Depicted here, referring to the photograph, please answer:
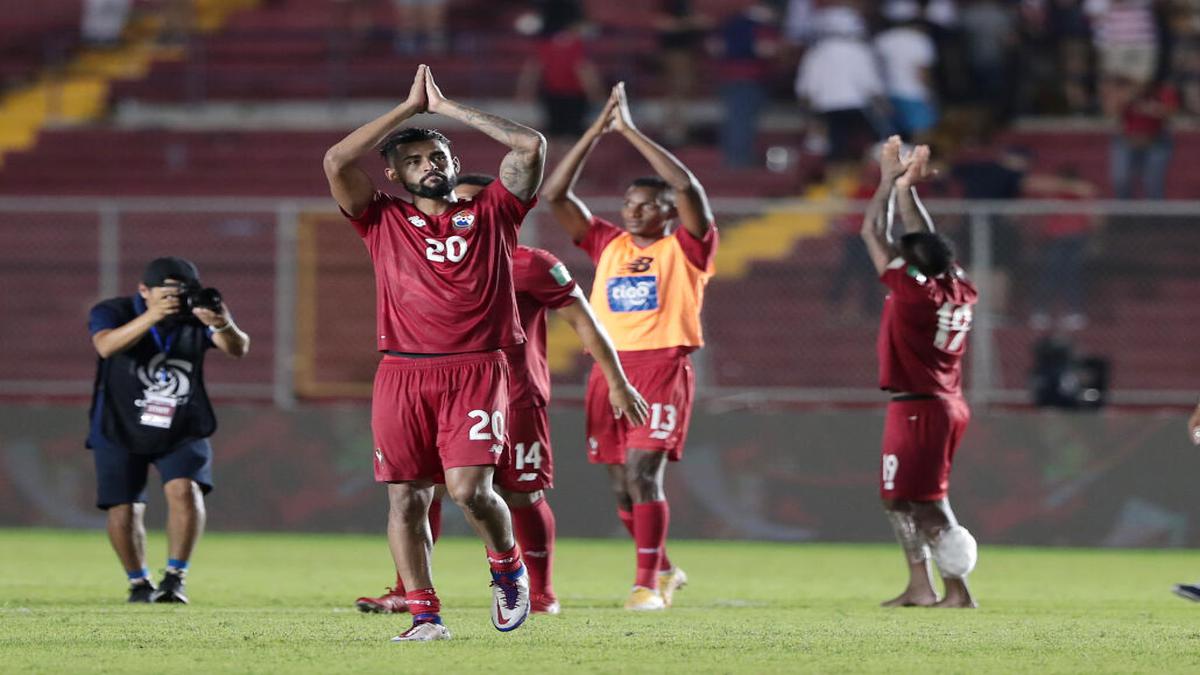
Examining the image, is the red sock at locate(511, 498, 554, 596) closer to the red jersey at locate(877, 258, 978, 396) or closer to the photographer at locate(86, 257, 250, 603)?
the photographer at locate(86, 257, 250, 603)

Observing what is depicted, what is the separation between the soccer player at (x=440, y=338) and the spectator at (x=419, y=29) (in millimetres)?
16741

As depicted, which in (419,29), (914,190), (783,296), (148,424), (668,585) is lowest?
(668,585)

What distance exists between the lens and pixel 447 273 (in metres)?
8.63

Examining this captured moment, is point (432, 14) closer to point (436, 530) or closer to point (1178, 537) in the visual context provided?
point (1178, 537)

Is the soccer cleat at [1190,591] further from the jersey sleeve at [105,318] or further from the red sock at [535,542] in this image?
the jersey sleeve at [105,318]

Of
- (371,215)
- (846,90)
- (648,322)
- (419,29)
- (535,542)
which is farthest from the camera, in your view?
(419,29)

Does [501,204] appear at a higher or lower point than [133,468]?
higher

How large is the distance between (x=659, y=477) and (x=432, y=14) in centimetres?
1502

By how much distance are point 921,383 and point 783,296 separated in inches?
243

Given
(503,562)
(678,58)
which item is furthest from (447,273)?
(678,58)

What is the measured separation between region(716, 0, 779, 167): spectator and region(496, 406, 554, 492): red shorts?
12275 millimetres

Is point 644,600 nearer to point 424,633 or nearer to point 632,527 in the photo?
point 632,527

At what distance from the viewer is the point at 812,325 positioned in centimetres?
1731

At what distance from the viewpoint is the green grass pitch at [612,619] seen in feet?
25.9
